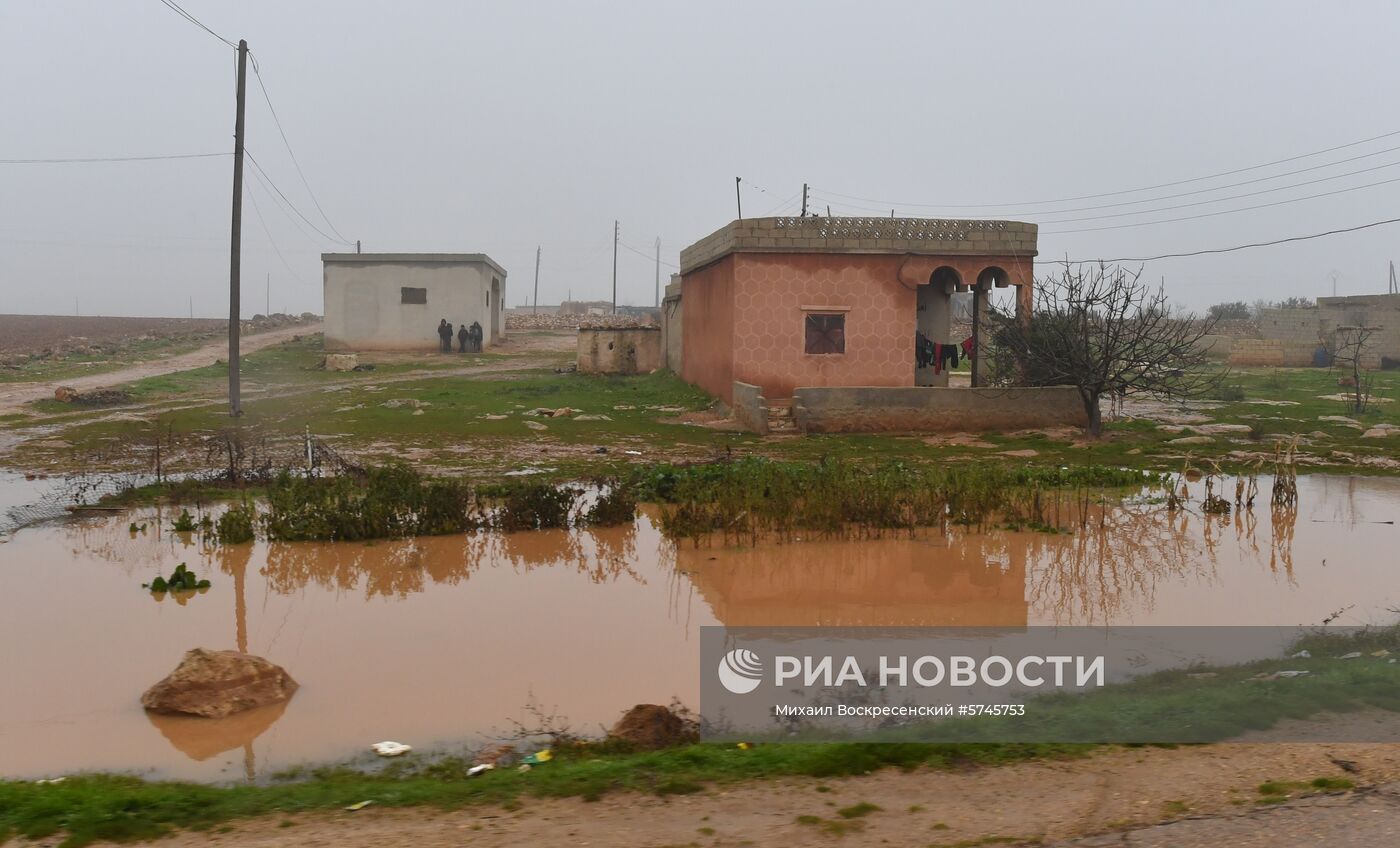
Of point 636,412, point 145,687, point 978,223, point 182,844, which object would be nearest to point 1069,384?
point 978,223

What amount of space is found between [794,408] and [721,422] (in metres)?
1.94

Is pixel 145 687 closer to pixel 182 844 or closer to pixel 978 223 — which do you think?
pixel 182 844

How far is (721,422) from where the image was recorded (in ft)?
68.7

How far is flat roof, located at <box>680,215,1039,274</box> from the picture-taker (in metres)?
21.0

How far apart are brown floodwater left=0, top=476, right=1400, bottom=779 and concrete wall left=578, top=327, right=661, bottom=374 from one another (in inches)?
803

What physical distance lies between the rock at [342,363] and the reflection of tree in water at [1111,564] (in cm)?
2518

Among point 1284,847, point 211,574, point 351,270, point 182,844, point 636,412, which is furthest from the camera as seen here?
point 351,270

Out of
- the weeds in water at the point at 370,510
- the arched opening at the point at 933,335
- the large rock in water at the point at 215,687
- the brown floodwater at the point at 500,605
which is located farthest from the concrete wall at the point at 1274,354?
the large rock in water at the point at 215,687

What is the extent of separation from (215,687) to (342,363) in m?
27.8

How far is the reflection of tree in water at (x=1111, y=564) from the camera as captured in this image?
29.6ft

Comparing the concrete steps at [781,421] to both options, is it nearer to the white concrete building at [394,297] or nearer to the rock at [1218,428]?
the rock at [1218,428]

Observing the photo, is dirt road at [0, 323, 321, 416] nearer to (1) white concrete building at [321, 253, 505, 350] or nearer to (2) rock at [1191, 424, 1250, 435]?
(1) white concrete building at [321, 253, 505, 350]

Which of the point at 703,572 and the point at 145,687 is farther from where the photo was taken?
the point at 703,572

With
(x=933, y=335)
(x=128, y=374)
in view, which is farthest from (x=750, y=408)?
(x=128, y=374)
